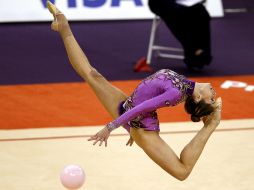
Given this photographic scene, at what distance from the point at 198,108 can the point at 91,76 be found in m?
0.96

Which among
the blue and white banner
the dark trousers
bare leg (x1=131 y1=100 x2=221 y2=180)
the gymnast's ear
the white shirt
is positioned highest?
the gymnast's ear

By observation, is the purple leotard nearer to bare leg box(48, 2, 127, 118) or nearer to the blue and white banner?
bare leg box(48, 2, 127, 118)

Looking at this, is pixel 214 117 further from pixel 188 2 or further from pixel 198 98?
pixel 188 2

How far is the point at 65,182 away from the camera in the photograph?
4805 millimetres

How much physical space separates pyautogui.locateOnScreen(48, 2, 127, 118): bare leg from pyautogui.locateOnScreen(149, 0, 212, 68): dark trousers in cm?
318

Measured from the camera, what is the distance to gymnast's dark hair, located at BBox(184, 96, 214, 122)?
15.5 feet

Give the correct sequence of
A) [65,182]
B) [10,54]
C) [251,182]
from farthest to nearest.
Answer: [10,54] < [251,182] < [65,182]

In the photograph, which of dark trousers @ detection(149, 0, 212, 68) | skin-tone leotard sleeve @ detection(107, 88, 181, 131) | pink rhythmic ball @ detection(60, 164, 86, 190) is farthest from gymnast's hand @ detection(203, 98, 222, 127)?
dark trousers @ detection(149, 0, 212, 68)

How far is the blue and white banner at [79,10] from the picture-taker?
10.2 metres

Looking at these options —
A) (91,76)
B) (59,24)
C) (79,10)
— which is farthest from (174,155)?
(79,10)

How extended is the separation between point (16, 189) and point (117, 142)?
1417 millimetres

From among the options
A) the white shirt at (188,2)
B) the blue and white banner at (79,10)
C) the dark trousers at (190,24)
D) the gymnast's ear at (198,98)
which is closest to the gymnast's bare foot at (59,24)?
the gymnast's ear at (198,98)

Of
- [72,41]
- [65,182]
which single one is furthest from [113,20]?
[65,182]

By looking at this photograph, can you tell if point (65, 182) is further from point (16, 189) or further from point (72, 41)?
point (72, 41)
